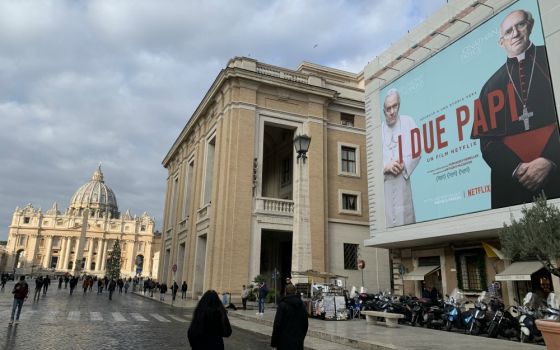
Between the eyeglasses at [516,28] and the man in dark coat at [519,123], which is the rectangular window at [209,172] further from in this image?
the eyeglasses at [516,28]

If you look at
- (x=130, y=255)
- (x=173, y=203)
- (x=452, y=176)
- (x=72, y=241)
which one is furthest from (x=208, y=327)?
(x=72, y=241)

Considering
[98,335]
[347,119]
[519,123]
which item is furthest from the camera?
[347,119]

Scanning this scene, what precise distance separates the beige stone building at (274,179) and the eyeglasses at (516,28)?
43.9 feet

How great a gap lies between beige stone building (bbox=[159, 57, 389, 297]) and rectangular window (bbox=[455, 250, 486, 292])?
8664 mm

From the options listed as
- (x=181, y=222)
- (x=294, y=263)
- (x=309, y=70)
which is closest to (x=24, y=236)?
(x=181, y=222)

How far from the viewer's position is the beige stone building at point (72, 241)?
13200cm

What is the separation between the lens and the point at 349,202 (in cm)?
3053

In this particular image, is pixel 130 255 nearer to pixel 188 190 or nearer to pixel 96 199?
pixel 96 199

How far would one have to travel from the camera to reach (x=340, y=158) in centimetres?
3091

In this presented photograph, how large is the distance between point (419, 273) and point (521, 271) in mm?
5589

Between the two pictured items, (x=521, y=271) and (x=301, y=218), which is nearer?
(x=521, y=271)

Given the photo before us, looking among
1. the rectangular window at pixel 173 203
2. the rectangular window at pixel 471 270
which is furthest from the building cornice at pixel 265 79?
the rectangular window at pixel 471 270

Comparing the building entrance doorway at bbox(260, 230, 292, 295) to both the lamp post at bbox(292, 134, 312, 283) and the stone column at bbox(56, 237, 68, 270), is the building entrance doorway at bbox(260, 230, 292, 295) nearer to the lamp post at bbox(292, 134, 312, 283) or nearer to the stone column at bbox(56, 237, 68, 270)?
the lamp post at bbox(292, 134, 312, 283)

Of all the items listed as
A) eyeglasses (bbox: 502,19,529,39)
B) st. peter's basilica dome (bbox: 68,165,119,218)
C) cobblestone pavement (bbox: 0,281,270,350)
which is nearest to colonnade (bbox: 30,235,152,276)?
st. peter's basilica dome (bbox: 68,165,119,218)
